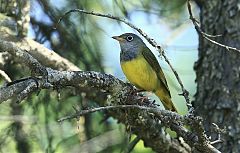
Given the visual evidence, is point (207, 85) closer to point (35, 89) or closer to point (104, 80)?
→ point (104, 80)

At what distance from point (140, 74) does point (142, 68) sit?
59 millimetres

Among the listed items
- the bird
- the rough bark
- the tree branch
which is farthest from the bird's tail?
the tree branch

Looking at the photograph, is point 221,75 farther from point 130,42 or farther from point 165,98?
point 130,42

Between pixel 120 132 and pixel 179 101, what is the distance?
1.79 m

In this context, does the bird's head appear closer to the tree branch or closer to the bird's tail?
the bird's tail

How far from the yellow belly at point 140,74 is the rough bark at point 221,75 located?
0.35 m

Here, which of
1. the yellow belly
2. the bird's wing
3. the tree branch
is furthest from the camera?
the bird's wing

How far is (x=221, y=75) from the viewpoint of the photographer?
3863 mm

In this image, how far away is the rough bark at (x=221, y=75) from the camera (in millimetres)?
3732

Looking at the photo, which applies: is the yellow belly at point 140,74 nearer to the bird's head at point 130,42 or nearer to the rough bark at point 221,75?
the bird's head at point 130,42

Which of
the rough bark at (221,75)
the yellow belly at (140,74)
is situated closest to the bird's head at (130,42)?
the yellow belly at (140,74)

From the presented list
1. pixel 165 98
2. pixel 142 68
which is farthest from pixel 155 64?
pixel 165 98

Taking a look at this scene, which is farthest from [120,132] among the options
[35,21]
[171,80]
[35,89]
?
[35,89]

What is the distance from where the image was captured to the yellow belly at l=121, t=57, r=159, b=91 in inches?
146
